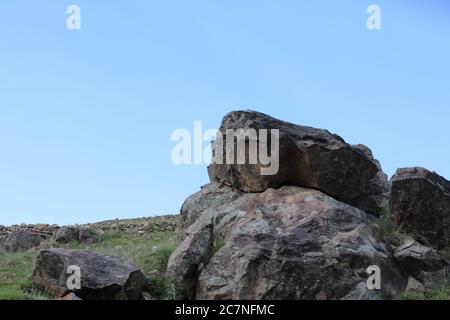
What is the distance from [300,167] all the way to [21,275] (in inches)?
277

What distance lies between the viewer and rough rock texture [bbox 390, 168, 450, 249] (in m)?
15.3

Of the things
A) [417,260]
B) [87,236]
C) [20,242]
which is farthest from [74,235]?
[417,260]

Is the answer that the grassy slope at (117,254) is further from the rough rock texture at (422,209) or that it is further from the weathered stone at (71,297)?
the rough rock texture at (422,209)

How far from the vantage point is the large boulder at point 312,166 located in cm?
1521

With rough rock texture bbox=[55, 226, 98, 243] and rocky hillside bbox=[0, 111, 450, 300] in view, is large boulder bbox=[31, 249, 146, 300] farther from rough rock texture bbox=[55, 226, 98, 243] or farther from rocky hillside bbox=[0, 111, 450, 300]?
rough rock texture bbox=[55, 226, 98, 243]

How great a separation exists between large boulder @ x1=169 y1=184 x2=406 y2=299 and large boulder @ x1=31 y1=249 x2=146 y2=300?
0.99m

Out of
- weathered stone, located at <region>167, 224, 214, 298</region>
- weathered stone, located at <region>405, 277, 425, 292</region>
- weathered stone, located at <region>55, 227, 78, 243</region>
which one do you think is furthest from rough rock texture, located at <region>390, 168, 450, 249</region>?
weathered stone, located at <region>55, 227, 78, 243</region>

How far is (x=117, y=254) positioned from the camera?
16.8 m

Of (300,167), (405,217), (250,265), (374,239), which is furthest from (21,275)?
(405,217)

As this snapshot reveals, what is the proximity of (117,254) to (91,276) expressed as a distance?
13.2ft

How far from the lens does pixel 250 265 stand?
41.6ft

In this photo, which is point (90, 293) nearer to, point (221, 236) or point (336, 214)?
point (221, 236)
